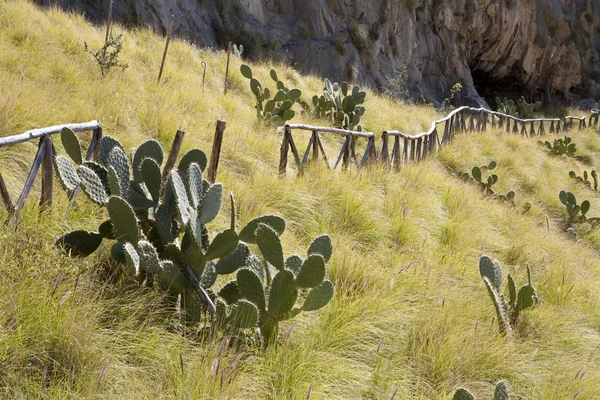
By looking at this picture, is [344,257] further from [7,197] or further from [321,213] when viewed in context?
[7,197]

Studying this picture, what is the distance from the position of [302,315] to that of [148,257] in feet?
2.83

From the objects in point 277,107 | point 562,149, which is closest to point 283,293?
point 277,107

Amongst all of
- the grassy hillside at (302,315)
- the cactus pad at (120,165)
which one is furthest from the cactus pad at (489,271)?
the cactus pad at (120,165)

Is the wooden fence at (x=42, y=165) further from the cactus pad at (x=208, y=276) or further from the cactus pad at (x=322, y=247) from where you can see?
the cactus pad at (x=322, y=247)

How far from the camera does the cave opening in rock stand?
25.2 m

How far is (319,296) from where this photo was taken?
7.36 feet

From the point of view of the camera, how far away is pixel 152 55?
23.9 ft

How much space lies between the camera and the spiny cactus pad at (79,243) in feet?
7.17

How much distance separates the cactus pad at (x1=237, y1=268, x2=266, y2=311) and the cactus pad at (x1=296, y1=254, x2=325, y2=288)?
0.54ft

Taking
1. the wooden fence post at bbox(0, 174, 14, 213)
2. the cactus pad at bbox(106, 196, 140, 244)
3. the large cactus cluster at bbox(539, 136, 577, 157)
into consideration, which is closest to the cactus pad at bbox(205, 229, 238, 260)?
the cactus pad at bbox(106, 196, 140, 244)

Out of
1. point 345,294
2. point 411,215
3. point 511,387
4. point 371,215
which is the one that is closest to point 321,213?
point 371,215

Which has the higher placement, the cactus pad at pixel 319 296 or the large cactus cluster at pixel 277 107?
the large cactus cluster at pixel 277 107

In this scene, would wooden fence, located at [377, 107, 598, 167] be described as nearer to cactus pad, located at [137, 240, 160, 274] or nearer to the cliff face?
the cliff face

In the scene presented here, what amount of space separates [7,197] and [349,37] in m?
14.8
